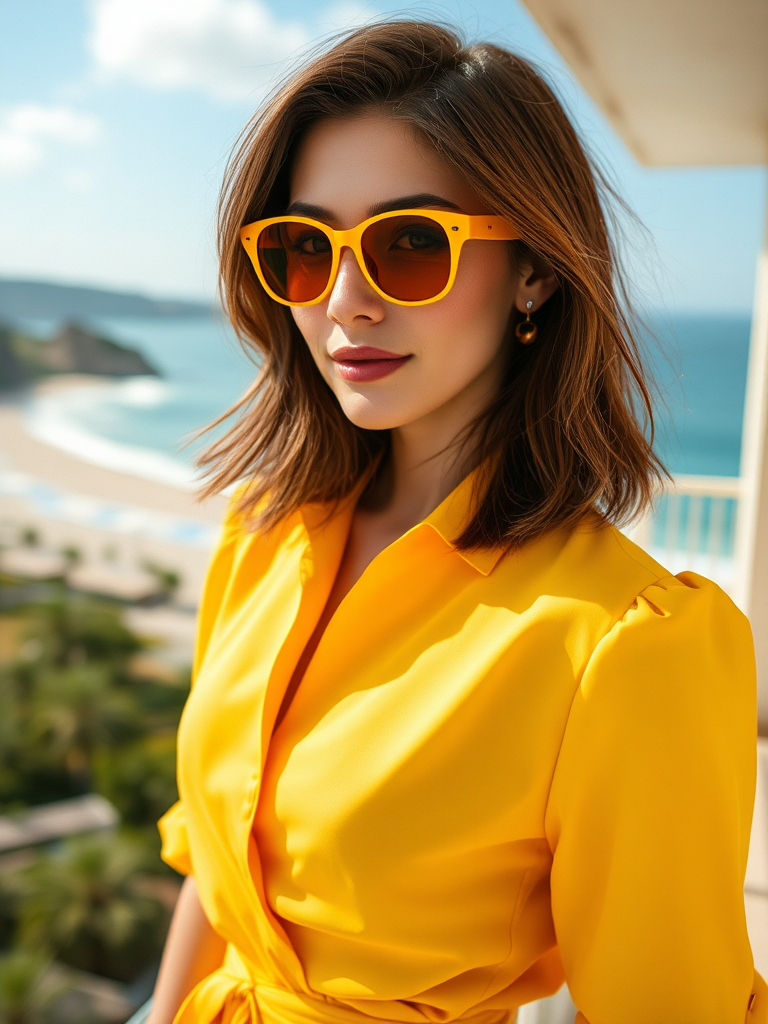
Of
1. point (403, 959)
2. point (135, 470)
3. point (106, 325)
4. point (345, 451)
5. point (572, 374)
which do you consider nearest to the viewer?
point (403, 959)

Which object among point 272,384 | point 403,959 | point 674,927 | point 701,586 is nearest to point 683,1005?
point 674,927

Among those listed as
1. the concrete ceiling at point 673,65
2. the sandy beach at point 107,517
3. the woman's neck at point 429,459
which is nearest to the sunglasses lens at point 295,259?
the woman's neck at point 429,459

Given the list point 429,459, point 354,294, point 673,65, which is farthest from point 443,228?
point 673,65

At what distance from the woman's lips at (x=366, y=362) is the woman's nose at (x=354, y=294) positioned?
39 millimetres

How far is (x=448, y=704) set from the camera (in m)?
0.99

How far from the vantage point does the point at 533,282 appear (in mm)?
1173

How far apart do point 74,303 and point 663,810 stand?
155ft

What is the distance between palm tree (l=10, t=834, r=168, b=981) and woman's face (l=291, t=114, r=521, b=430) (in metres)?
7.19

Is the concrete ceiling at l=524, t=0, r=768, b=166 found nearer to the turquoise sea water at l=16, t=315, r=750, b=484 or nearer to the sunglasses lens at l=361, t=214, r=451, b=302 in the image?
the sunglasses lens at l=361, t=214, r=451, b=302

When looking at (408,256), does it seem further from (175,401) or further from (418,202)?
(175,401)

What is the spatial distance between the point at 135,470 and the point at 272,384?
2574 centimetres

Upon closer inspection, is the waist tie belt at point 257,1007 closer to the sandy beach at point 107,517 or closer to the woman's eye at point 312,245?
the woman's eye at point 312,245

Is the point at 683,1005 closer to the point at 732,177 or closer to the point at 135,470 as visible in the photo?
the point at 135,470

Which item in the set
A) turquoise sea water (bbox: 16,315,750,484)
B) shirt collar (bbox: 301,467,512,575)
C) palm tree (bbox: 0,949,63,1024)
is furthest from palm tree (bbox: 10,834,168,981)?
turquoise sea water (bbox: 16,315,750,484)
